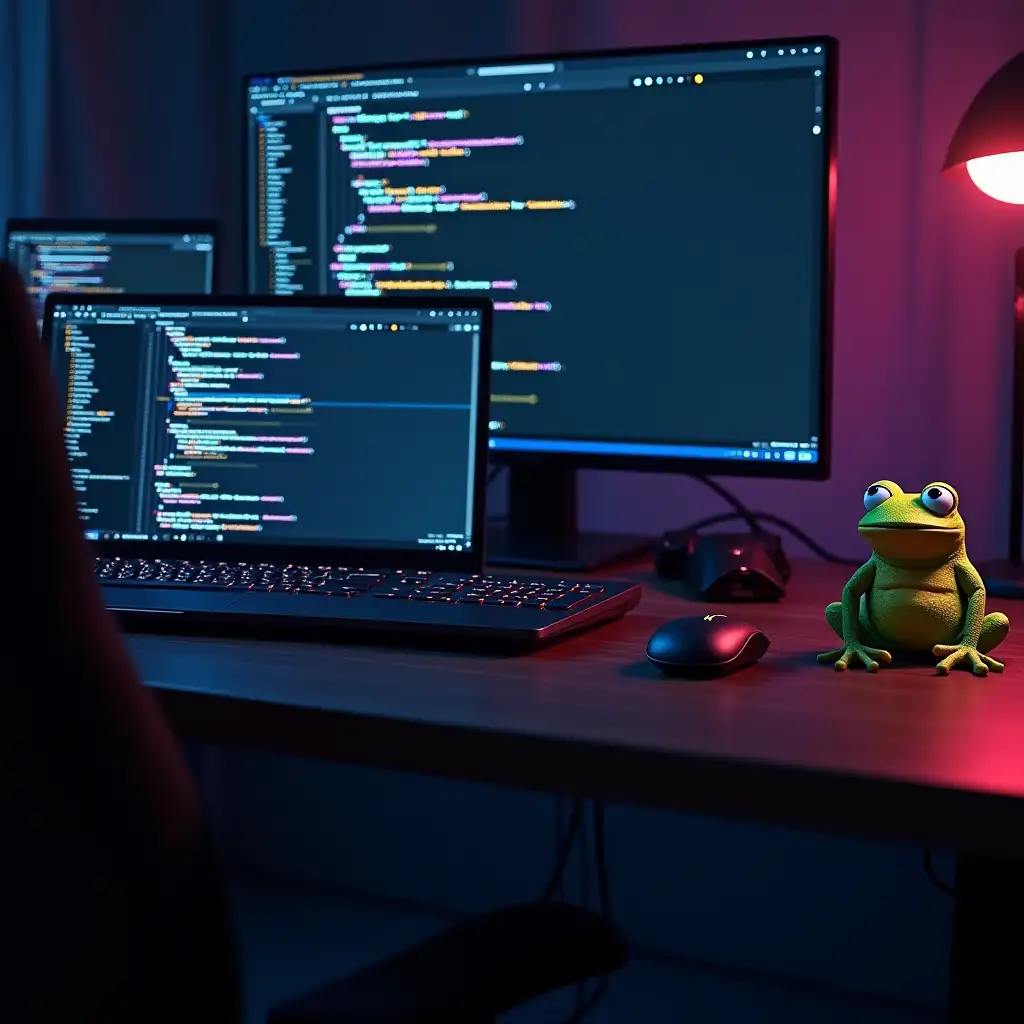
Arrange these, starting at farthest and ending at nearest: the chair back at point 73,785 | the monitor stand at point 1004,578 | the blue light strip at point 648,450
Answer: the blue light strip at point 648,450, the monitor stand at point 1004,578, the chair back at point 73,785

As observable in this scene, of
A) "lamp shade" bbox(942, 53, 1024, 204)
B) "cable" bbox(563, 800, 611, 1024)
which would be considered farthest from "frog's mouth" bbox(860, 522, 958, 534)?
"cable" bbox(563, 800, 611, 1024)

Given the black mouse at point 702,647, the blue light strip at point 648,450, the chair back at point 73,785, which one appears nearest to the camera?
the chair back at point 73,785

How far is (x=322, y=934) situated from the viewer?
1.97 metres

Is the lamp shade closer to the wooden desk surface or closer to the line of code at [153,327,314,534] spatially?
the wooden desk surface

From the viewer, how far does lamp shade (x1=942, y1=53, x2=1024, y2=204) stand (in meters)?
1.24

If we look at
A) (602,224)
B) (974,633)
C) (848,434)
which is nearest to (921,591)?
(974,633)

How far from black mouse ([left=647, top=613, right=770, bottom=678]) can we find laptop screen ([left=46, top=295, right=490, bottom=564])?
326mm

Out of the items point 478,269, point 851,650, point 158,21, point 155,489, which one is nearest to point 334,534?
point 155,489

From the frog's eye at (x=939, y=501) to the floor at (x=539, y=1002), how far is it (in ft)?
3.20

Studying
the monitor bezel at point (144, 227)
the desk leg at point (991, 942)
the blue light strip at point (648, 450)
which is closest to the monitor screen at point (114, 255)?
the monitor bezel at point (144, 227)

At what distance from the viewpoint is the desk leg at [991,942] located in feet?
3.14

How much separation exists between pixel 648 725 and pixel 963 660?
29 cm

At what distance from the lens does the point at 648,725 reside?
798mm

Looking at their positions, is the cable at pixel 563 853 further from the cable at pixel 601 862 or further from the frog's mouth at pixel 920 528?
the frog's mouth at pixel 920 528
